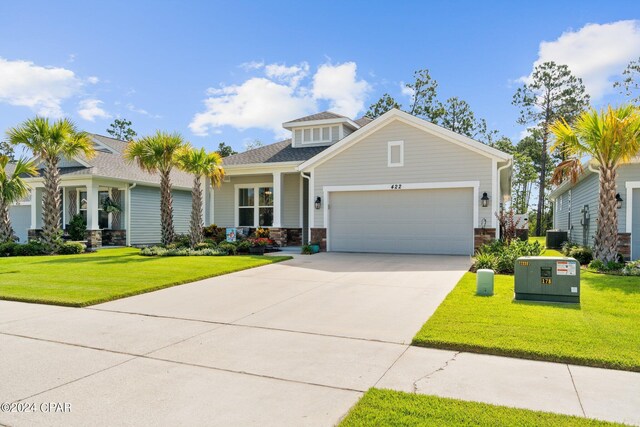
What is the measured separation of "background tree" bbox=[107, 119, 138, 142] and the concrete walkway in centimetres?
4738

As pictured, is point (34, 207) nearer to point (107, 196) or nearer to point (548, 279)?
point (107, 196)

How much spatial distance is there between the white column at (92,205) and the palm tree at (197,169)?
17.5ft

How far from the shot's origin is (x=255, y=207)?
1919cm

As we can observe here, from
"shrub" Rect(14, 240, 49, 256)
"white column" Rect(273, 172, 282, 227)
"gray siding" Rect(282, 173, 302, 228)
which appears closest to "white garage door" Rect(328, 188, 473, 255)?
"white column" Rect(273, 172, 282, 227)

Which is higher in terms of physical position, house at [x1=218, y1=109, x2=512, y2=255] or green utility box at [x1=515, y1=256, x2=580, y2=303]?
house at [x1=218, y1=109, x2=512, y2=255]

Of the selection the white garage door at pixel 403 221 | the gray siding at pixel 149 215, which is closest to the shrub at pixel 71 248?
the gray siding at pixel 149 215

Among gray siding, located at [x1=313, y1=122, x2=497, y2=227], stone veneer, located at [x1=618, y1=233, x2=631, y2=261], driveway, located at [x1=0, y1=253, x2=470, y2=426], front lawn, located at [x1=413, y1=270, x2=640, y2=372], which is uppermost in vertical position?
gray siding, located at [x1=313, y1=122, x2=497, y2=227]

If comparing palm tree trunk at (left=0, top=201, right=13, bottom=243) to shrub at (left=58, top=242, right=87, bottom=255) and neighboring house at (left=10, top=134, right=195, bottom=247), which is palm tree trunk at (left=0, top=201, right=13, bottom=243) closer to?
shrub at (left=58, top=242, right=87, bottom=255)

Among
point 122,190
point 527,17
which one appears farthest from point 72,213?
point 527,17

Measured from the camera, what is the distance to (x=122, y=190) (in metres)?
20.1

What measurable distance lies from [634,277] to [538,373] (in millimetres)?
7056

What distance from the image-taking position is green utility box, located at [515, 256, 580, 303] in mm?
6781

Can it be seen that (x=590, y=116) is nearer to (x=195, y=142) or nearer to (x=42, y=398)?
(x=42, y=398)

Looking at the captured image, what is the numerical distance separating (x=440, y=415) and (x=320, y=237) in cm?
1274
